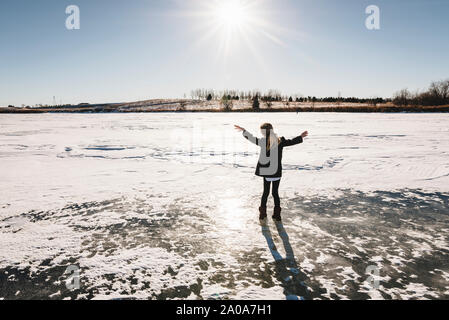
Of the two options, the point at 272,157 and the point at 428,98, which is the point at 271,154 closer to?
the point at 272,157

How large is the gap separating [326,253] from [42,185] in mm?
5872

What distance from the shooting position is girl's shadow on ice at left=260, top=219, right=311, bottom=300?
101 inches

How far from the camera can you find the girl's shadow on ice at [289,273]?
256 cm

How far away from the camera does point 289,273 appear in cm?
289

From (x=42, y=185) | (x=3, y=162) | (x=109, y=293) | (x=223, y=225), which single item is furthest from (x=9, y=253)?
(x=3, y=162)

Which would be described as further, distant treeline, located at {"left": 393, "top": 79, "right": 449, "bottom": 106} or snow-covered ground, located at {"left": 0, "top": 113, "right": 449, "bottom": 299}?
distant treeline, located at {"left": 393, "top": 79, "right": 449, "bottom": 106}

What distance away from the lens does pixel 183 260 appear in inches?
123

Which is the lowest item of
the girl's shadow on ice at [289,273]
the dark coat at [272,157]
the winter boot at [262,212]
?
the girl's shadow on ice at [289,273]

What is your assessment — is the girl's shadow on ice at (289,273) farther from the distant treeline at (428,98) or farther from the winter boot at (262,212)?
the distant treeline at (428,98)

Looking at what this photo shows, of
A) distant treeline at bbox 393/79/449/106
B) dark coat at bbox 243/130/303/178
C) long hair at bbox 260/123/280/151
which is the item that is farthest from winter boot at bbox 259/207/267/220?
distant treeline at bbox 393/79/449/106

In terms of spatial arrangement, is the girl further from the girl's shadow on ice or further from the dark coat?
the girl's shadow on ice

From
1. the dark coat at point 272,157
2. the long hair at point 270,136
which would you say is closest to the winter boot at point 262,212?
the dark coat at point 272,157

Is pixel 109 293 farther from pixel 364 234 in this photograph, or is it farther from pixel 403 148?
pixel 403 148
